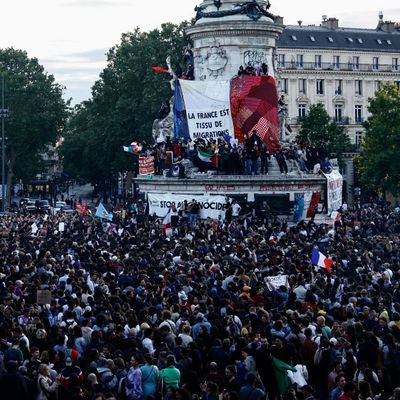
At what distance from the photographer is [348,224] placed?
52.5 meters

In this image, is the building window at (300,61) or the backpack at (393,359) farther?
Result: the building window at (300,61)

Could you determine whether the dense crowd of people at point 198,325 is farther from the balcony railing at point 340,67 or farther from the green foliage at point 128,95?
the balcony railing at point 340,67

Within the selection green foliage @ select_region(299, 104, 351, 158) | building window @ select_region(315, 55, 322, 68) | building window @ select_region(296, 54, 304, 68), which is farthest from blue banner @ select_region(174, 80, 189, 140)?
building window @ select_region(315, 55, 322, 68)

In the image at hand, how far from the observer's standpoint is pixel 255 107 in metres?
63.7

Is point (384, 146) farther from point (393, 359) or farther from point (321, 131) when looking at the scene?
point (393, 359)

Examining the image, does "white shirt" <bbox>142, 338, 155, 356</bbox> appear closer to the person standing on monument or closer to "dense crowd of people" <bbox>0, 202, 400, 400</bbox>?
"dense crowd of people" <bbox>0, 202, 400, 400</bbox>

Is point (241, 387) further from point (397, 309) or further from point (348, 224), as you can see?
point (348, 224)

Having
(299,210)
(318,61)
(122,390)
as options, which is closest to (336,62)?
(318,61)

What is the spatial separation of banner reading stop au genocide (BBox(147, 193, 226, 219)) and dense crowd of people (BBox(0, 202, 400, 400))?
40.0 feet

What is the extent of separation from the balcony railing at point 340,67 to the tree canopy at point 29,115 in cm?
1991

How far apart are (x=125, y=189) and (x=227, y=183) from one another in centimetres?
4443

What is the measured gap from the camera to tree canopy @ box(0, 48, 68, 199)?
4323 inches

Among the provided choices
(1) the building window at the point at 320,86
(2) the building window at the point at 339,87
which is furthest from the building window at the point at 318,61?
(2) the building window at the point at 339,87

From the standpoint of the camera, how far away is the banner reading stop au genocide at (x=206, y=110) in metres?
62.0
